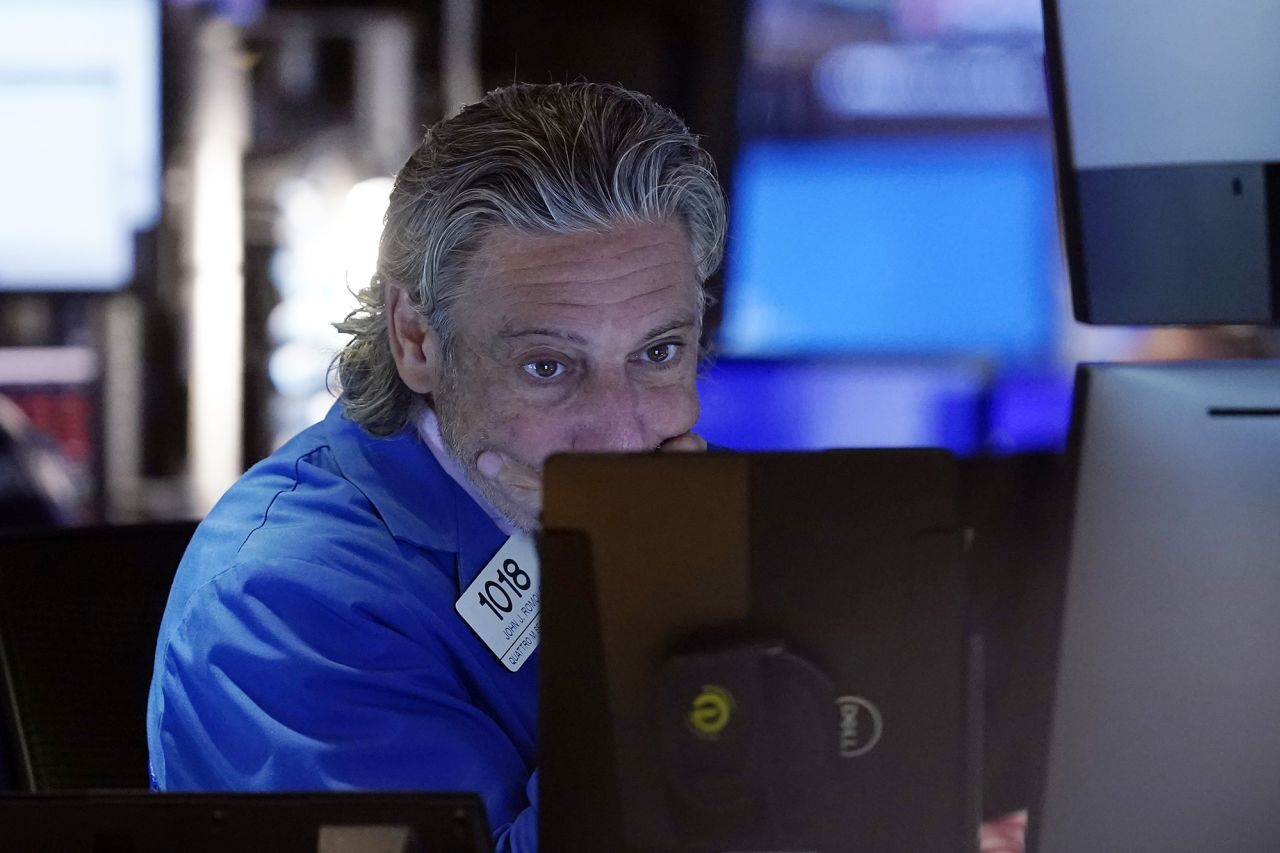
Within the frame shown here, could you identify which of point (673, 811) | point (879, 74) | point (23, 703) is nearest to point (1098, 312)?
point (673, 811)

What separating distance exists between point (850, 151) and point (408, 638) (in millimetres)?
3728

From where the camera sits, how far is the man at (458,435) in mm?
1270

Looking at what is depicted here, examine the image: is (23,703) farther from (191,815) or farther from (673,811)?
(673,811)

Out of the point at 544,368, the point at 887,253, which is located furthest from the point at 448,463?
the point at 887,253

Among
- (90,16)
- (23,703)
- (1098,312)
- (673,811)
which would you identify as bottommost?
(23,703)

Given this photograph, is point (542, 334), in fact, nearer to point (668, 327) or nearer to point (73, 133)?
point (668, 327)

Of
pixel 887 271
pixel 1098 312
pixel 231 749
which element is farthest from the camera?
pixel 887 271

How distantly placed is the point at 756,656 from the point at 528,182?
2.53ft

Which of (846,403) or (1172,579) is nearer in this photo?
(1172,579)

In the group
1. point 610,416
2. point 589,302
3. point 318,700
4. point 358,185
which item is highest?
point 358,185

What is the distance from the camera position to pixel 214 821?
2.55 ft

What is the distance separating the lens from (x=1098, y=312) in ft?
2.89

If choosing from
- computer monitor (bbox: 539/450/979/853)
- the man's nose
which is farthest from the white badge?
computer monitor (bbox: 539/450/979/853)

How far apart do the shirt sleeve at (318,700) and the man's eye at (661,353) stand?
1.17 ft
